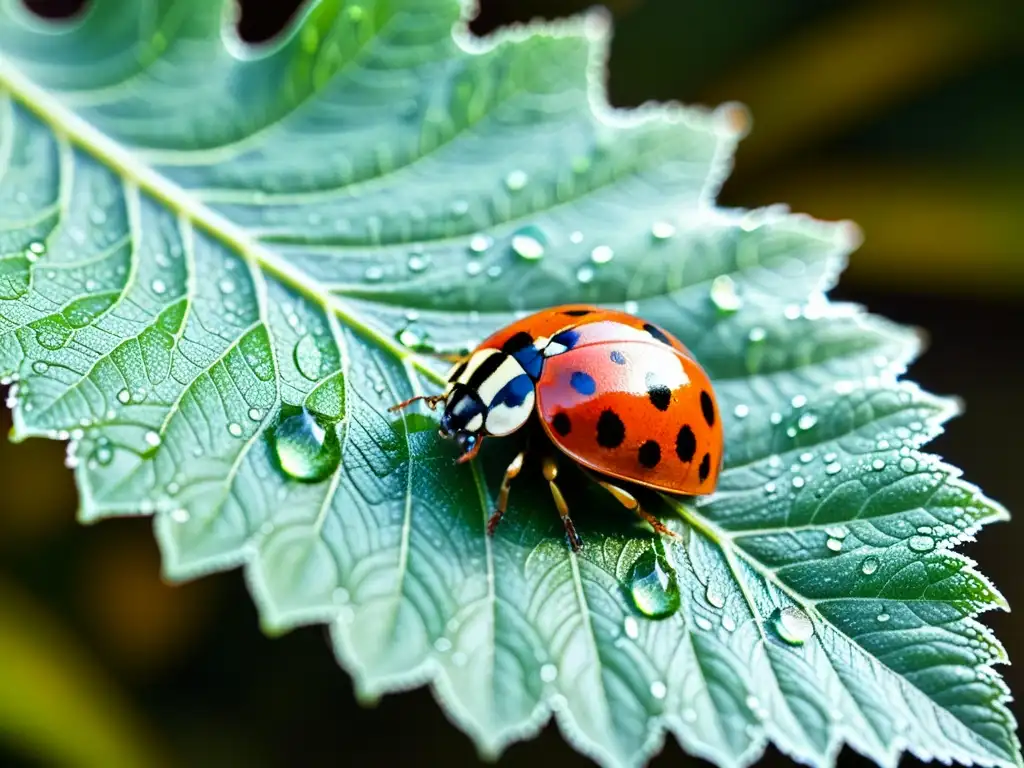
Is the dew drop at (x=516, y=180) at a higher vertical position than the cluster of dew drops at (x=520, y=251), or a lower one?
higher

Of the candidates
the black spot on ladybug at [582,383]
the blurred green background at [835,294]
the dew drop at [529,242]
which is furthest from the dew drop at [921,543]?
the blurred green background at [835,294]

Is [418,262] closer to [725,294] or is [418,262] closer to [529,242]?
[529,242]

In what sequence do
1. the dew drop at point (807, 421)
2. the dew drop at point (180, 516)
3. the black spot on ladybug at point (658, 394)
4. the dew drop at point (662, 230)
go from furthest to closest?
the dew drop at point (662, 230) < the dew drop at point (807, 421) < the black spot on ladybug at point (658, 394) < the dew drop at point (180, 516)

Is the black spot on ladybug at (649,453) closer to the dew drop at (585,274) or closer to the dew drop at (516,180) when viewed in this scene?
the dew drop at (585,274)

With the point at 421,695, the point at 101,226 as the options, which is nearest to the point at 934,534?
the point at 101,226

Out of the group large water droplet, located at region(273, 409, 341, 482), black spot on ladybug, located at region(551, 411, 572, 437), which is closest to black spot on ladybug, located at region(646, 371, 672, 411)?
black spot on ladybug, located at region(551, 411, 572, 437)

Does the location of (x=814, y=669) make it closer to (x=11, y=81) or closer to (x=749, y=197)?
(x=11, y=81)

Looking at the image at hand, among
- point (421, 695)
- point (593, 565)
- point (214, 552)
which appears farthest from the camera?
point (421, 695)
